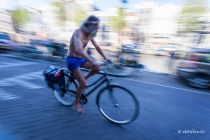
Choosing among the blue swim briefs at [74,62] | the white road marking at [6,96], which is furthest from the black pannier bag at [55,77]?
the white road marking at [6,96]

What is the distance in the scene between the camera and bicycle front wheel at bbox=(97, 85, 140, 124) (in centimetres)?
228

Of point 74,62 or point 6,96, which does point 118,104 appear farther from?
point 6,96

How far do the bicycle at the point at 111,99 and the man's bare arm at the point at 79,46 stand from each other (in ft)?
1.41

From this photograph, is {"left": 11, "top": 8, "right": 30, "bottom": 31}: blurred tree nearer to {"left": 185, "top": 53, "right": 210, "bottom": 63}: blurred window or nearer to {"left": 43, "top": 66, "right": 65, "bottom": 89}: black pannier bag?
{"left": 43, "top": 66, "right": 65, "bottom": 89}: black pannier bag

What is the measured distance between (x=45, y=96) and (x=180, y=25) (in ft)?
43.2

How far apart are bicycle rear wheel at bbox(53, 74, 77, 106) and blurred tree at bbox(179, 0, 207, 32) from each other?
12328 mm

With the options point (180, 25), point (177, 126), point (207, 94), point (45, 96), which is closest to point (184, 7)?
point (180, 25)

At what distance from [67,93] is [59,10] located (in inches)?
777

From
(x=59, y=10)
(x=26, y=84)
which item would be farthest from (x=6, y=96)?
(x=59, y=10)

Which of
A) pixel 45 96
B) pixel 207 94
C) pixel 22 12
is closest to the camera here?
pixel 45 96

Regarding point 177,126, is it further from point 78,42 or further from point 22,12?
point 22,12

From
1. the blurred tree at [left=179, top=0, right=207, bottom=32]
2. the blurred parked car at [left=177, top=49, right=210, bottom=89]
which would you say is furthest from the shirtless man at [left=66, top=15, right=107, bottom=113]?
the blurred tree at [left=179, top=0, right=207, bottom=32]

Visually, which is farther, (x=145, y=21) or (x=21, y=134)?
(x=145, y=21)

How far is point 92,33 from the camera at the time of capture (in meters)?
2.28
